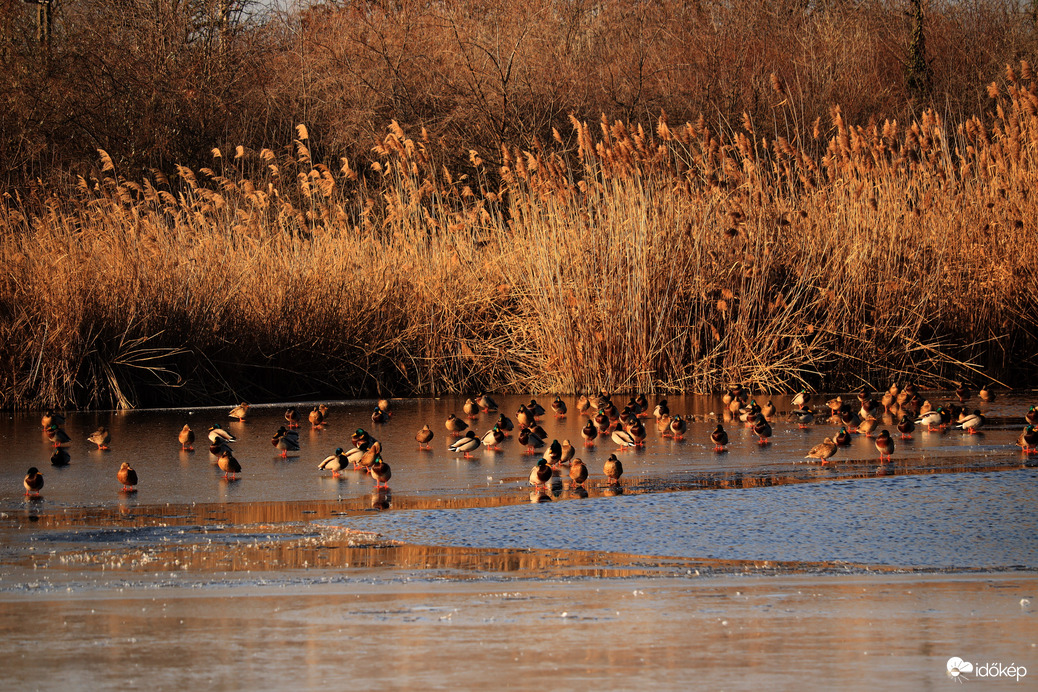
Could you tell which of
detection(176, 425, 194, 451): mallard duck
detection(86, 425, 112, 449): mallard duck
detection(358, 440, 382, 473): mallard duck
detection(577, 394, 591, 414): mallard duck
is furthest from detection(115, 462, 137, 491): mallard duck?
detection(577, 394, 591, 414): mallard duck

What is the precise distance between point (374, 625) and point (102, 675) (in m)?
0.81

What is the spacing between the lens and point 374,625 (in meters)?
3.74

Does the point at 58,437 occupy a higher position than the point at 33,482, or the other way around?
the point at 58,437

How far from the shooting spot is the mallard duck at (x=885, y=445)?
7703 millimetres

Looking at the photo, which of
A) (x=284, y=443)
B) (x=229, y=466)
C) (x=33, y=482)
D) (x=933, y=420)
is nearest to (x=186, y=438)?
(x=284, y=443)

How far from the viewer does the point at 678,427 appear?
904 cm

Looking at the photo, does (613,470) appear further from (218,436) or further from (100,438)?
(100,438)

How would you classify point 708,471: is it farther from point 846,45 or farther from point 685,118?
point 846,45

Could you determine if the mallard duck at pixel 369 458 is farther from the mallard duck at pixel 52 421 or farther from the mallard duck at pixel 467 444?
the mallard duck at pixel 52 421

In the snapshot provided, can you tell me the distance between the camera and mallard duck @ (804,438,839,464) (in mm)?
A: 7641

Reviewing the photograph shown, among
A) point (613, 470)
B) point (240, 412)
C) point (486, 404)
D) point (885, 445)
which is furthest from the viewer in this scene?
point (486, 404)

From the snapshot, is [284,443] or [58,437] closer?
[284,443]

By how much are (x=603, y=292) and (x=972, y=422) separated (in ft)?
12.8

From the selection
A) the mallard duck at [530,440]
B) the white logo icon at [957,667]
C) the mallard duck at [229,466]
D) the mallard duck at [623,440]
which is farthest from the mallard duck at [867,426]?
the white logo icon at [957,667]
